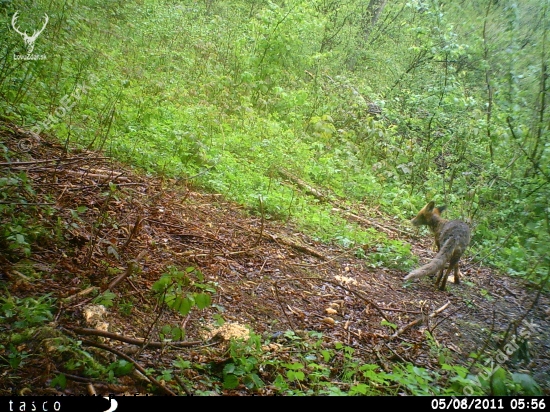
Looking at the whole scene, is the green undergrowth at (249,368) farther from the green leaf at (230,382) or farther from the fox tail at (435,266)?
the fox tail at (435,266)

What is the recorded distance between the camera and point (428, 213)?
29.2ft

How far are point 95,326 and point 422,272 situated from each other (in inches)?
206

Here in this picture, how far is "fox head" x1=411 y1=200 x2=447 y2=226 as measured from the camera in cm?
875

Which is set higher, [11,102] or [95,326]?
[11,102]

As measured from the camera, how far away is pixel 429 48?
39.5 feet

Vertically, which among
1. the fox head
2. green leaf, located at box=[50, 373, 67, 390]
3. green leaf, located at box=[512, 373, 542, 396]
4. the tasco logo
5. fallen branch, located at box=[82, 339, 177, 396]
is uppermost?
the tasco logo

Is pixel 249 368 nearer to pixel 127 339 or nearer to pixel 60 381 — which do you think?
pixel 127 339

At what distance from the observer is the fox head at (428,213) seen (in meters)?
8.75

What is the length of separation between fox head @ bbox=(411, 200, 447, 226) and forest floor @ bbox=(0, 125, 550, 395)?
143cm

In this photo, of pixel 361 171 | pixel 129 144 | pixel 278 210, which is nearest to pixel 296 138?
pixel 361 171

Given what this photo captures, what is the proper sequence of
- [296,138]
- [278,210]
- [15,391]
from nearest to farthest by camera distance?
[15,391] < [278,210] < [296,138]

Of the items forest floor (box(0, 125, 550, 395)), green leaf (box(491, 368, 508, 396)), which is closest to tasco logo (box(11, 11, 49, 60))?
forest floor (box(0, 125, 550, 395))

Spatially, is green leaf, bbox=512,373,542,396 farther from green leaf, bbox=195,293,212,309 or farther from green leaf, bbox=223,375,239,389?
green leaf, bbox=195,293,212,309

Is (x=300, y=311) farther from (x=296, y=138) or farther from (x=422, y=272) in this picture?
(x=296, y=138)
